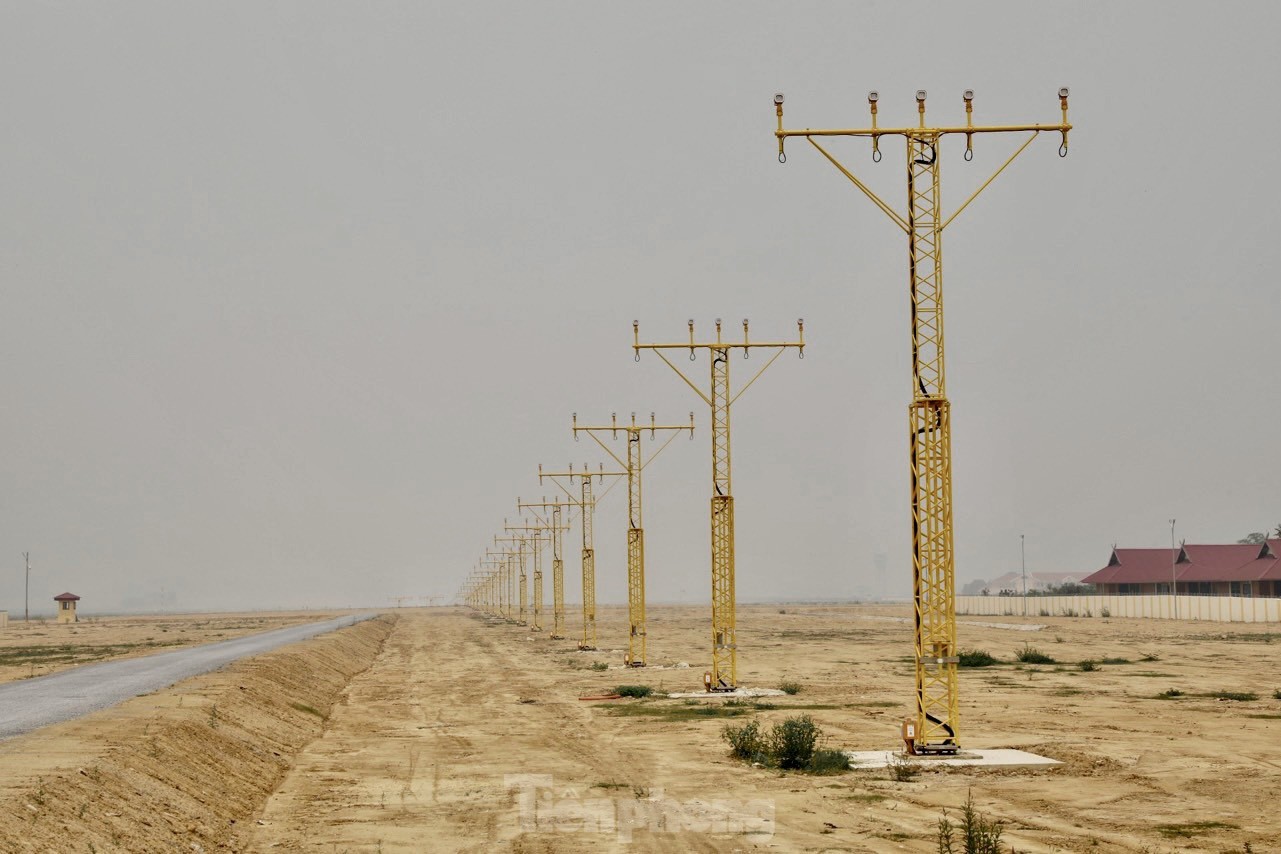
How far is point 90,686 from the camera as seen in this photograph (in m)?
43.4

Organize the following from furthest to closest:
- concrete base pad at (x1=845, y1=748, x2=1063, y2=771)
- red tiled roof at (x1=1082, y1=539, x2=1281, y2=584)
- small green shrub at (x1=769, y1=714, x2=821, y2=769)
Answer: red tiled roof at (x1=1082, y1=539, x2=1281, y2=584) → small green shrub at (x1=769, y1=714, x2=821, y2=769) → concrete base pad at (x1=845, y1=748, x2=1063, y2=771)

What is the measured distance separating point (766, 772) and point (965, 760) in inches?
156

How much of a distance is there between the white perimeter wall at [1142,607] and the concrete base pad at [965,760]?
82182 millimetres

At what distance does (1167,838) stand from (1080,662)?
43.3 meters

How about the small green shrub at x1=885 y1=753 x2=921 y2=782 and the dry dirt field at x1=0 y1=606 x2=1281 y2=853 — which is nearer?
the dry dirt field at x1=0 y1=606 x2=1281 y2=853

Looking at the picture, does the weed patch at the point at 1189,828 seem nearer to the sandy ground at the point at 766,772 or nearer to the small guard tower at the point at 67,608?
the sandy ground at the point at 766,772

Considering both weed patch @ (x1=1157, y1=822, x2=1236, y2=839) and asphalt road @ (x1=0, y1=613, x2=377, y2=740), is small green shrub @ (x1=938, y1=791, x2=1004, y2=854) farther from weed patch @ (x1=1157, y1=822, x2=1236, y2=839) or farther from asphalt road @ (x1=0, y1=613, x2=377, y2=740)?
asphalt road @ (x1=0, y1=613, x2=377, y2=740)

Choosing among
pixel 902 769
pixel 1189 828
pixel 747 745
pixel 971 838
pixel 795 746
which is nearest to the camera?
pixel 971 838

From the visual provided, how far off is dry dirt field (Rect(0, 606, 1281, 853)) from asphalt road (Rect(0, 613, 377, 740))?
1.26m

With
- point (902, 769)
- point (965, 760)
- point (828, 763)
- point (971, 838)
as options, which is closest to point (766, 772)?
point (828, 763)

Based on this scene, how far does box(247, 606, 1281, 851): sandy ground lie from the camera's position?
21406 mm

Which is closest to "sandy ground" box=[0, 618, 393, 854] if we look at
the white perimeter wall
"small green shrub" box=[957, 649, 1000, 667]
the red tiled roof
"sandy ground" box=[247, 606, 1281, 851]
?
"sandy ground" box=[247, 606, 1281, 851]

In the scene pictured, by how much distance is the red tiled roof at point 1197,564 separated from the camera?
125 meters

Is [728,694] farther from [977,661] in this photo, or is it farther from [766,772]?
[977,661]
